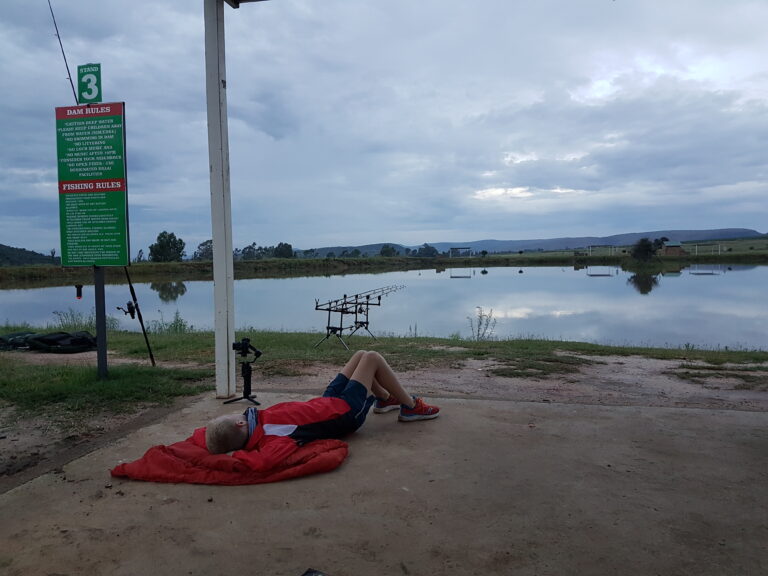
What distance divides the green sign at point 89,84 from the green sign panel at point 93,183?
86 millimetres

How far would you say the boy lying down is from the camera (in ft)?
9.75

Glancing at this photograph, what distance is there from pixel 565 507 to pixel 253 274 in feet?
168

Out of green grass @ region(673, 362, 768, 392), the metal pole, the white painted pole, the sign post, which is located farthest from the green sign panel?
green grass @ region(673, 362, 768, 392)

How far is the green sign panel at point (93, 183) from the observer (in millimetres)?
5016

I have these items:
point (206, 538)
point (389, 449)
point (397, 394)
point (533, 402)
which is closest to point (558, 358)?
point (533, 402)

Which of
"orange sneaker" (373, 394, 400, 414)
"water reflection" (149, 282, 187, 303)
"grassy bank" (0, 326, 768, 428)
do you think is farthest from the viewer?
"water reflection" (149, 282, 187, 303)

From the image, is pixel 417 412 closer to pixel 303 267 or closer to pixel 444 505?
pixel 444 505

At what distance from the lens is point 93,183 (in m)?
5.07

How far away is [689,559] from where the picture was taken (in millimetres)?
2139

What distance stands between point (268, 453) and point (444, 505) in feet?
3.52

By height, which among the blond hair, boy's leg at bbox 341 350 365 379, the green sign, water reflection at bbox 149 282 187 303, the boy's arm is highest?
the green sign

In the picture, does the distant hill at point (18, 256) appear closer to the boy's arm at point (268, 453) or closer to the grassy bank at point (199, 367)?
the grassy bank at point (199, 367)

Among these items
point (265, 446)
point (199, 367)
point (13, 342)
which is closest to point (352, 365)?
point (265, 446)

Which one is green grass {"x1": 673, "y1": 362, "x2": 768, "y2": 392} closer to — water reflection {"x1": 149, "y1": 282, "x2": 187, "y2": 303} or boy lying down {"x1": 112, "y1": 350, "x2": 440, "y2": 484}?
boy lying down {"x1": 112, "y1": 350, "x2": 440, "y2": 484}
